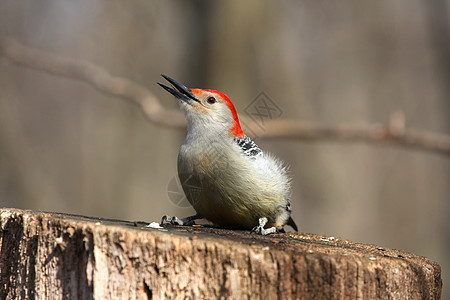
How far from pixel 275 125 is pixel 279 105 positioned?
2.59m

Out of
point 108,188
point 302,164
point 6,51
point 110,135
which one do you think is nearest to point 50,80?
point 110,135

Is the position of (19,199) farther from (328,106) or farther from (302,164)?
(328,106)

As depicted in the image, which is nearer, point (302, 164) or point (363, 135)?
point (363, 135)

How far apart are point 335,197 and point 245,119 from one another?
669 cm

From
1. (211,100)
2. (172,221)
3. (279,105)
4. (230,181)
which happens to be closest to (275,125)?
(279,105)

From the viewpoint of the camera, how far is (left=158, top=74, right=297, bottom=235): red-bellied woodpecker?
407 centimetres

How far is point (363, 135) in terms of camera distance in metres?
7.53

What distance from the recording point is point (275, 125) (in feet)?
25.4

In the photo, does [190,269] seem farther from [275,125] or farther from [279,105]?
[279,105]

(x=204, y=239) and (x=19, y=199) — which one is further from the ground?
(x=19, y=199)

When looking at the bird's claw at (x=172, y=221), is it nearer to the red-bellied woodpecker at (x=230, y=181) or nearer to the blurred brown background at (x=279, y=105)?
the red-bellied woodpecker at (x=230, y=181)

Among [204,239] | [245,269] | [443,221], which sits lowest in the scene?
[245,269]

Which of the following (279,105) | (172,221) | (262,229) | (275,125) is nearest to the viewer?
(262,229)

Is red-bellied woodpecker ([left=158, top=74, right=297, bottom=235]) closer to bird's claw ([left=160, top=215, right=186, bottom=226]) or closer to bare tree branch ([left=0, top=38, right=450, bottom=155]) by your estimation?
bird's claw ([left=160, top=215, right=186, bottom=226])
